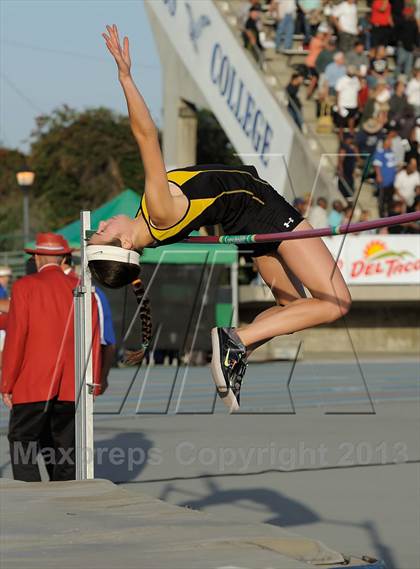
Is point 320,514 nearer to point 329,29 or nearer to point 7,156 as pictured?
point 329,29

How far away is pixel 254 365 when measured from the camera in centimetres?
2302

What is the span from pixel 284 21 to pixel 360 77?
241 cm

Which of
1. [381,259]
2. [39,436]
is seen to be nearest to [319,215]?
[381,259]

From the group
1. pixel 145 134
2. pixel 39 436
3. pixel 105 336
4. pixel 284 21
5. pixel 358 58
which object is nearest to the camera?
pixel 145 134

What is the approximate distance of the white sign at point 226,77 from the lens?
25.1 m

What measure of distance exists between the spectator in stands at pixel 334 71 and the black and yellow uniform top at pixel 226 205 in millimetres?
18259

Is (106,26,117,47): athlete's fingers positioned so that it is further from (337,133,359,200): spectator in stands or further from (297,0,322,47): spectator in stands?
(297,0,322,47): spectator in stands

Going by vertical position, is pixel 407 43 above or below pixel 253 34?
below

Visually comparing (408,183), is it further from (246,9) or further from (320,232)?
(320,232)

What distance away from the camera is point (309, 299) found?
679 centimetres

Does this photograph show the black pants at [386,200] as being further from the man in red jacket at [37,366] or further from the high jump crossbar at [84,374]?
the high jump crossbar at [84,374]

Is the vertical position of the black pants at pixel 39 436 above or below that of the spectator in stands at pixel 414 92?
below

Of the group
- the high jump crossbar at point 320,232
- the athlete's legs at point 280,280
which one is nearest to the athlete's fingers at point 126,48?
the high jump crossbar at point 320,232

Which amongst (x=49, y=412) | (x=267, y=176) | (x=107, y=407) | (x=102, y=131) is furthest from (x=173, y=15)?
(x=102, y=131)
